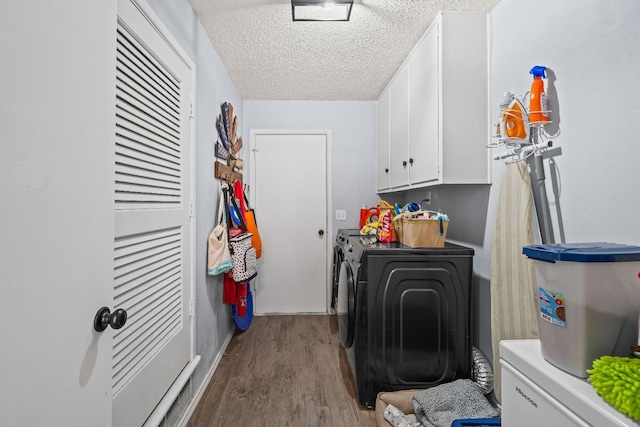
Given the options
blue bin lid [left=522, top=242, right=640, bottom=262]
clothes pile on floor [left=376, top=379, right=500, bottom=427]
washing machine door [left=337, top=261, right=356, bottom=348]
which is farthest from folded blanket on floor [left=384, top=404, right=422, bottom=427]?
blue bin lid [left=522, top=242, right=640, bottom=262]

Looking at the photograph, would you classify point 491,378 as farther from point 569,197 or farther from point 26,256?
point 26,256

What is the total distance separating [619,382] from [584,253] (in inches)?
11.2

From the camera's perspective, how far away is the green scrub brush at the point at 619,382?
563mm

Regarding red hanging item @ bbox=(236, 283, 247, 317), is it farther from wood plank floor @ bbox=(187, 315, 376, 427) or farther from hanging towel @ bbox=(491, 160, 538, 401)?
hanging towel @ bbox=(491, 160, 538, 401)

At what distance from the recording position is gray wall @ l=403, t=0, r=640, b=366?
1.02m

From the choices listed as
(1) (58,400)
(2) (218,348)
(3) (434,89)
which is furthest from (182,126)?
(2) (218,348)

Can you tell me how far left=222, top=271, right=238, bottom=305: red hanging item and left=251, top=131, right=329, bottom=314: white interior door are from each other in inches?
34.0

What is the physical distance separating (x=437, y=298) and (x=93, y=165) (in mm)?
1712

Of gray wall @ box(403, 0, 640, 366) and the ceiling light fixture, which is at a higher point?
the ceiling light fixture

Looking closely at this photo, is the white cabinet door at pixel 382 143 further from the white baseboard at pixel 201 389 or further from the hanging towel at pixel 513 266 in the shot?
the white baseboard at pixel 201 389

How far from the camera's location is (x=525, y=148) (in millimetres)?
1408

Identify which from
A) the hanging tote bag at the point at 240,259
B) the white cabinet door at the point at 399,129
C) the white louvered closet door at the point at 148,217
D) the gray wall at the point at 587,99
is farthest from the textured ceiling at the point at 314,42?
the hanging tote bag at the point at 240,259

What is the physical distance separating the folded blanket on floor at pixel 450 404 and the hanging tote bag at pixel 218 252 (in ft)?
4.61

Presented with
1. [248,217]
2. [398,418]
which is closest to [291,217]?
[248,217]
